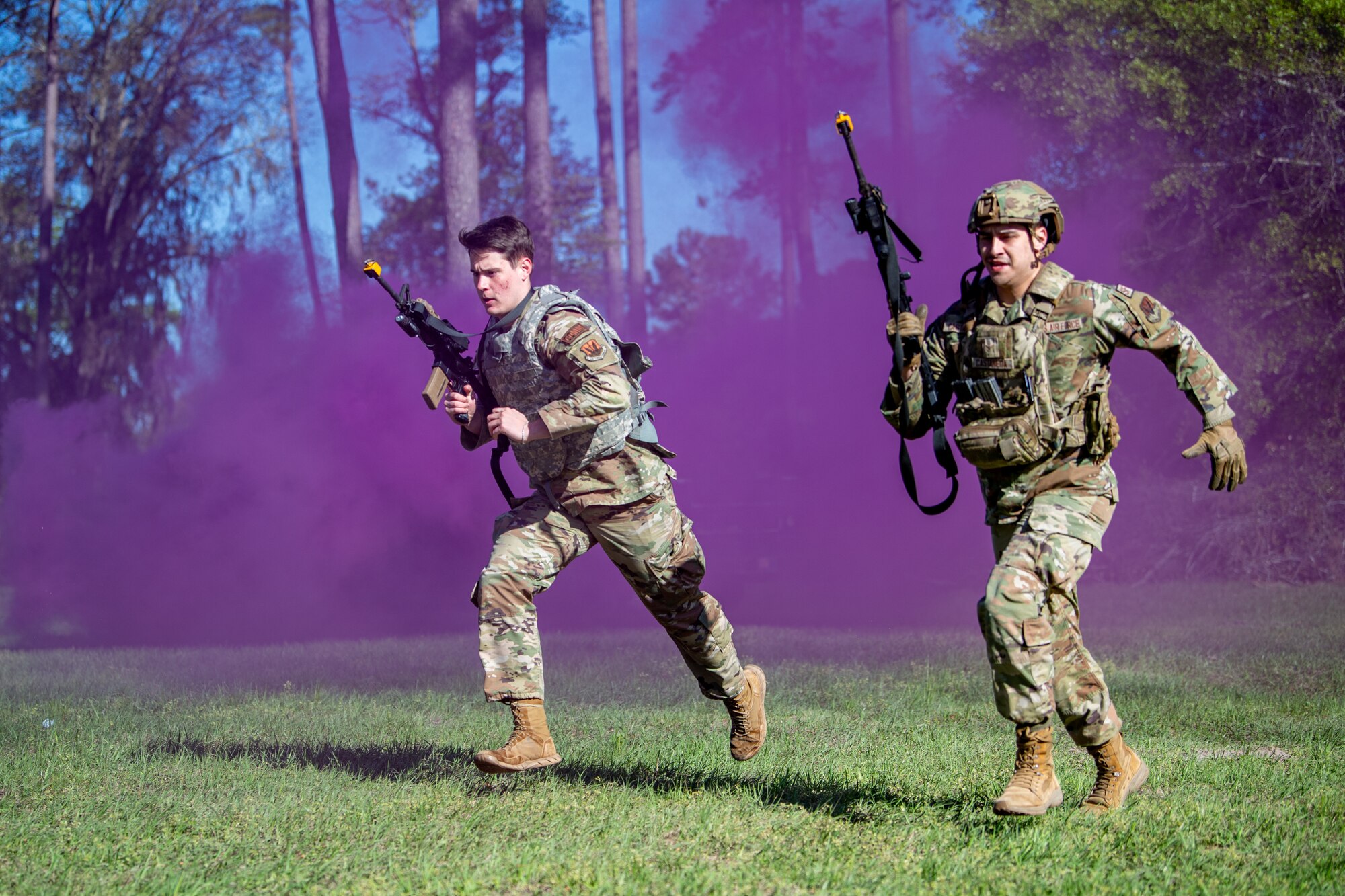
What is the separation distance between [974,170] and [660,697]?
57.2ft

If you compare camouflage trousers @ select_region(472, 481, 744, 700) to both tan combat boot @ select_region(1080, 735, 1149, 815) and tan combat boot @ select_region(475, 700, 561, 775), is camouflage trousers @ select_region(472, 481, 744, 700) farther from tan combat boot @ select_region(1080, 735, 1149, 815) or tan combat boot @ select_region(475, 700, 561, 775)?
tan combat boot @ select_region(1080, 735, 1149, 815)

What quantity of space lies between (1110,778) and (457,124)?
15.6 meters

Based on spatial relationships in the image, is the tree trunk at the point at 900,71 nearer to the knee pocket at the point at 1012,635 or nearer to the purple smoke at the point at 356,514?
the purple smoke at the point at 356,514

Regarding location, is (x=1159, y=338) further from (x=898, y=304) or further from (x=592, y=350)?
(x=592, y=350)

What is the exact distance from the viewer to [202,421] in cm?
1881

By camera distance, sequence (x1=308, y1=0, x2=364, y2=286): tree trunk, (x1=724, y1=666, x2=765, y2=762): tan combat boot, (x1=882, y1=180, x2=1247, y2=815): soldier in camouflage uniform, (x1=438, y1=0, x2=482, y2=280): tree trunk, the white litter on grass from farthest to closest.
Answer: (x1=308, y1=0, x2=364, y2=286): tree trunk
(x1=438, y1=0, x2=482, y2=280): tree trunk
the white litter on grass
(x1=724, y1=666, x2=765, y2=762): tan combat boot
(x1=882, y1=180, x2=1247, y2=815): soldier in camouflage uniform

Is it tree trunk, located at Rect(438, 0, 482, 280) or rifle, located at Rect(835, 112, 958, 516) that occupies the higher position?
tree trunk, located at Rect(438, 0, 482, 280)

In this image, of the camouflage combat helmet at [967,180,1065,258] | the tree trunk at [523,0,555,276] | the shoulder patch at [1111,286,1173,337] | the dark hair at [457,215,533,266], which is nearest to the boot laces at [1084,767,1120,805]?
the shoulder patch at [1111,286,1173,337]

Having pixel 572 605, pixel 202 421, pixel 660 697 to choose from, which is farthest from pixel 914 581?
pixel 660 697

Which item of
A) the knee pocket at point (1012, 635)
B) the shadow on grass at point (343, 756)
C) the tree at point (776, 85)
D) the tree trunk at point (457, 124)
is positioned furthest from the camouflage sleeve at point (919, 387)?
the tree at point (776, 85)

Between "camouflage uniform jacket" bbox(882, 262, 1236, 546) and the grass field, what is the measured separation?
3.59 ft

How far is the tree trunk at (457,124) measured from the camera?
18.1 meters

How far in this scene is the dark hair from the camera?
5039 millimetres

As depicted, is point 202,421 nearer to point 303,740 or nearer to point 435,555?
point 435,555
